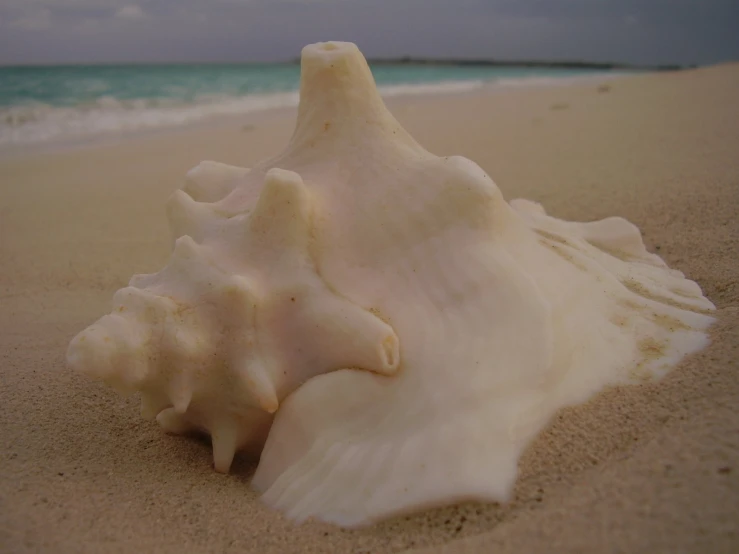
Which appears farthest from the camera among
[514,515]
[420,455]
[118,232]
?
[118,232]

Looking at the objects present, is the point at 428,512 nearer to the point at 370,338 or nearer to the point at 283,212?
the point at 370,338

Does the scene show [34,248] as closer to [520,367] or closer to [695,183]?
[520,367]

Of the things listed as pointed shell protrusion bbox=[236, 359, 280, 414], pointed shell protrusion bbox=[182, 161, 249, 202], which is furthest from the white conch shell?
pointed shell protrusion bbox=[182, 161, 249, 202]

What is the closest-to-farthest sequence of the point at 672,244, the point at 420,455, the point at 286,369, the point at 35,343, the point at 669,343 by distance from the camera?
the point at 420,455, the point at 286,369, the point at 669,343, the point at 35,343, the point at 672,244

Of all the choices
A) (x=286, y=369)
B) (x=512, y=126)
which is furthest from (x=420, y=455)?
(x=512, y=126)

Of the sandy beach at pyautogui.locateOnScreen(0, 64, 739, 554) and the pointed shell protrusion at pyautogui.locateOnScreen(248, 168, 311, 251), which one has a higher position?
the pointed shell protrusion at pyautogui.locateOnScreen(248, 168, 311, 251)

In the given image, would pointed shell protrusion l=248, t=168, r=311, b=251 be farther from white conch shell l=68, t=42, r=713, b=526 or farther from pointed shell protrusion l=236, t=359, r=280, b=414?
pointed shell protrusion l=236, t=359, r=280, b=414

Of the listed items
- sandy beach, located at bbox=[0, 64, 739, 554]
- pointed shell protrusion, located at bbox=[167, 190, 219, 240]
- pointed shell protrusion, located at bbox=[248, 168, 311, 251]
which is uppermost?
pointed shell protrusion, located at bbox=[248, 168, 311, 251]

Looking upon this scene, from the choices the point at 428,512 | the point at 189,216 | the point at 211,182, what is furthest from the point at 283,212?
the point at 428,512
